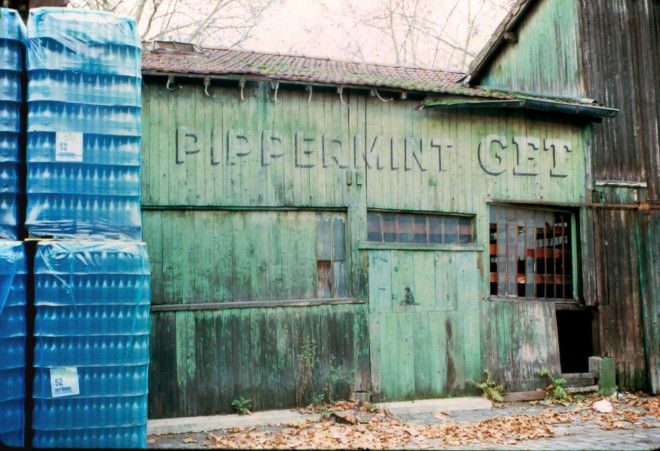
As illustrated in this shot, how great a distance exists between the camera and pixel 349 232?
9.65 m

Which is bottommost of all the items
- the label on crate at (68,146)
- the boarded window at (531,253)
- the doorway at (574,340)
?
the doorway at (574,340)

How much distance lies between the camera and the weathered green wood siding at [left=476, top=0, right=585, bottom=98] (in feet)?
37.4

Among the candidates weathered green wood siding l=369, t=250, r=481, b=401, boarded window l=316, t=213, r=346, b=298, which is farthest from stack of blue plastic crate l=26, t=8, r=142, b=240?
→ weathered green wood siding l=369, t=250, r=481, b=401

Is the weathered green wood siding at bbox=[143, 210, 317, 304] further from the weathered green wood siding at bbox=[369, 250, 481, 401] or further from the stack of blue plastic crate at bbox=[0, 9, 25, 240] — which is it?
the stack of blue plastic crate at bbox=[0, 9, 25, 240]

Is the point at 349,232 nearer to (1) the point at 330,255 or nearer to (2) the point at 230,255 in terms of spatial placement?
(1) the point at 330,255

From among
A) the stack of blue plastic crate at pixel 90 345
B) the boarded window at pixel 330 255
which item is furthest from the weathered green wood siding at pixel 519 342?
the stack of blue plastic crate at pixel 90 345

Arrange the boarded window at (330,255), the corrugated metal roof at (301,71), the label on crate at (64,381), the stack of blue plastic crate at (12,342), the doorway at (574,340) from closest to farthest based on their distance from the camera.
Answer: the stack of blue plastic crate at (12,342) < the label on crate at (64,381) < the corrugated metal roof at (301,71) < the boarded window at (330,255) < the doorway at (574,340)

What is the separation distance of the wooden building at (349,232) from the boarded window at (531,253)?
1.0 inches

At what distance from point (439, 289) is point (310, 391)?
251cm

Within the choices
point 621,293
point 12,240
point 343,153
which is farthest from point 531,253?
point 12,240

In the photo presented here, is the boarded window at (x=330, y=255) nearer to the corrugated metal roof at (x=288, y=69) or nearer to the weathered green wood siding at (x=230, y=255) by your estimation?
the weathered green wood siding at (x=230, y=255)

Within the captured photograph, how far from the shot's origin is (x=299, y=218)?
946cm

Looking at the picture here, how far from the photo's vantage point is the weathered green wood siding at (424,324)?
31.7 feet

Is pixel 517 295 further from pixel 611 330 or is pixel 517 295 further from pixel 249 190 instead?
pixel 249 190
